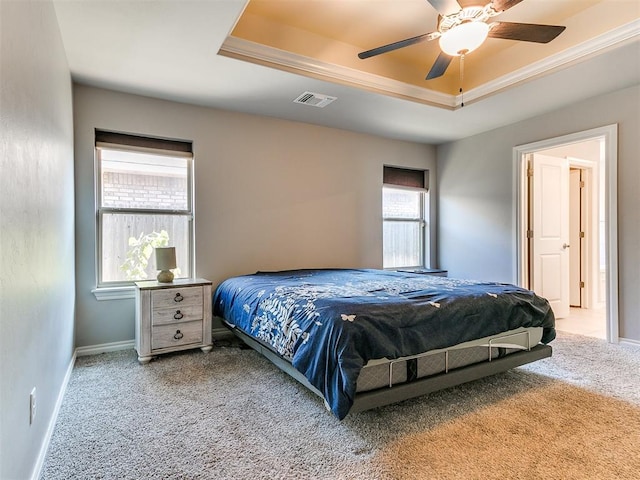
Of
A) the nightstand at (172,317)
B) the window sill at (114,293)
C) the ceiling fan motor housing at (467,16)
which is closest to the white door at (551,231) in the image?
the ceiling fan motor housing at (467,16)


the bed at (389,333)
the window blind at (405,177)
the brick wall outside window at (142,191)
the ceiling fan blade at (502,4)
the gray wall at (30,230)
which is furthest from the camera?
the window blind at (405,177)

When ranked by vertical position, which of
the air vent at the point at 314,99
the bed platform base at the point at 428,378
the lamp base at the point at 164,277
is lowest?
the bed platform base at the point at 428,378

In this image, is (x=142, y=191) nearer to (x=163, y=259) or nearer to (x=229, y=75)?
(x=163, y=259)

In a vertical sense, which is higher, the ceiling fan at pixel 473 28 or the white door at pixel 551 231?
the ceiling fan at pixel 473 28

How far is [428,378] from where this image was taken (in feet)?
6.72

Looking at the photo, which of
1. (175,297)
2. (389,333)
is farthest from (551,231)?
(175,297)

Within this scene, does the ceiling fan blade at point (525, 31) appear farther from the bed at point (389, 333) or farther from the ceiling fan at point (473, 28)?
the bed at point (389, 333)

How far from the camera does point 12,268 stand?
1252 millimetres

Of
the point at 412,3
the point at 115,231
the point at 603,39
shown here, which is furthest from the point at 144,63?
the point at 603,39

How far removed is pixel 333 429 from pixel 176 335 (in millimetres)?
1745

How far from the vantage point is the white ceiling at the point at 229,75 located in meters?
2.24

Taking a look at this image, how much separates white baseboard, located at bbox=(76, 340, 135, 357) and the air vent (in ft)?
9.41

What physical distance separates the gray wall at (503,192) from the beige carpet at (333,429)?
124 centimetres

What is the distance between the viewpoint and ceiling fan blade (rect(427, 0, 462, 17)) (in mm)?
1979
